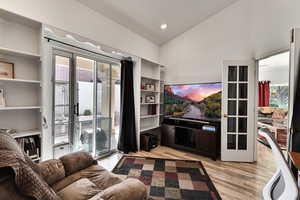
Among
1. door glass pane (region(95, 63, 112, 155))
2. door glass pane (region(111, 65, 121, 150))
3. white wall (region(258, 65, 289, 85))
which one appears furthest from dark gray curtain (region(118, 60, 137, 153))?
white wall (region(258, 65, 289, 85))

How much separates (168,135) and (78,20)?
10.3 feet

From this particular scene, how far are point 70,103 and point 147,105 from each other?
2.01 metres

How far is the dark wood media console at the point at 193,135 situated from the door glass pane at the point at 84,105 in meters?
1.90

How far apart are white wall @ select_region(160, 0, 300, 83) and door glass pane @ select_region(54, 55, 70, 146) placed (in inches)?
108

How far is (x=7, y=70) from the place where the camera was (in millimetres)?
1748

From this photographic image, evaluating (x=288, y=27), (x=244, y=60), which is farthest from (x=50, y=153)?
(x=288, y=27)

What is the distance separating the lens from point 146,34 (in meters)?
3.71

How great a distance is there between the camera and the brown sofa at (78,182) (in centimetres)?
74

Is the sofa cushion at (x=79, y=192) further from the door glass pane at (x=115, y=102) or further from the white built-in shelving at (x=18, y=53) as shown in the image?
the door glass pane at (x=115, y=102)

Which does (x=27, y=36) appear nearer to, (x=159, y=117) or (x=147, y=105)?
(x=147, y=105)

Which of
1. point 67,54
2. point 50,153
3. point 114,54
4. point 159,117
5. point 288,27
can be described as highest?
point 288,27

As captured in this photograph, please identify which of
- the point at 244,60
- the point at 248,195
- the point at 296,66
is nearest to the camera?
the point at 296,66

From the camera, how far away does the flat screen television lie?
3.46 metres

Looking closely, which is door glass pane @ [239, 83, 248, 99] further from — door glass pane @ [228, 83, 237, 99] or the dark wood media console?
the dark wood media console
